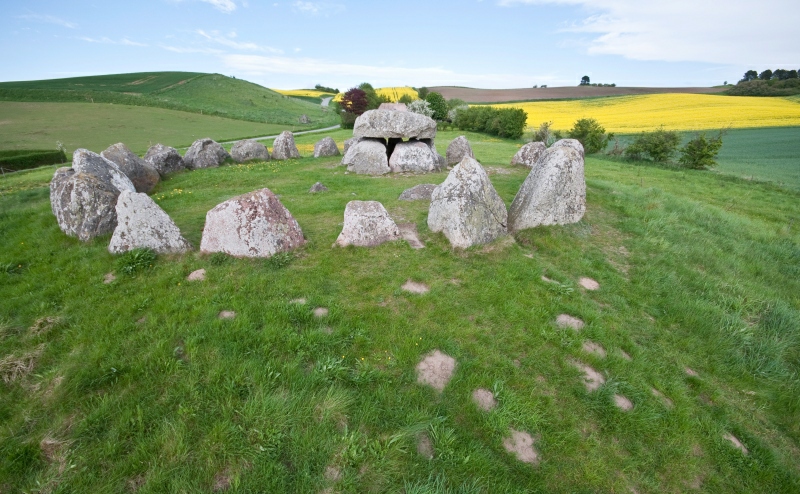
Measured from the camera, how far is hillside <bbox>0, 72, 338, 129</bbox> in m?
53.7

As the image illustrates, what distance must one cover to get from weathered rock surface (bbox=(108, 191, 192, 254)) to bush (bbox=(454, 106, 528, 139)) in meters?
37.3

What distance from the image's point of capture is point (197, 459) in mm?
→ 3545

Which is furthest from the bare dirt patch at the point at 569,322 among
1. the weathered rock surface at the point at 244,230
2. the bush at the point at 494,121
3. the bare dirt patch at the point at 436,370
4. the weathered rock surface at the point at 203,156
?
the bush at the point at 494,121

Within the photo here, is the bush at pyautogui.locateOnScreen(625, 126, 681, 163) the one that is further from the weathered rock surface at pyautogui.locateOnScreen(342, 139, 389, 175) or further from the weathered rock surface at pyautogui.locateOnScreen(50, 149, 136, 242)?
the weathered rock surface at pyautogui.locateOnScreen(50, 149, 136, 242)

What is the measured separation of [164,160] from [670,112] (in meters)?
52.9

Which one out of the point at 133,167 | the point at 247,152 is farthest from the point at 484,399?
the point at 247,152

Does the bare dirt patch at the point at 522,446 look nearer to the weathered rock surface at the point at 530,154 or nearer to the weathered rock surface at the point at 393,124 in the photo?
the weathered rock surface at the point at 393,124

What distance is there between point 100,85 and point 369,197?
9182 cm

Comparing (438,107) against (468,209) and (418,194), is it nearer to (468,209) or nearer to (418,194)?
(418,194)

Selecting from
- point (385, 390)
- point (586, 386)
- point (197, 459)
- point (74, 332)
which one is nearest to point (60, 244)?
point (74, 332)

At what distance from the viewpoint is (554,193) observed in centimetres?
984

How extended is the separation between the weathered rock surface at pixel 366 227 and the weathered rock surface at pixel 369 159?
29.4ft

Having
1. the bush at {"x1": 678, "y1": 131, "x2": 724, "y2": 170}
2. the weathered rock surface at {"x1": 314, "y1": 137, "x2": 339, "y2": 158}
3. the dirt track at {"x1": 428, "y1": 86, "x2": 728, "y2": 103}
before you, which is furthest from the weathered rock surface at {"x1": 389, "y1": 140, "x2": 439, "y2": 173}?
the dirt track at {"x1": 428, "y1": 86, "x2": 728, "y2": 103}

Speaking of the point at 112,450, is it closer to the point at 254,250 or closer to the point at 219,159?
the point at 254,250
